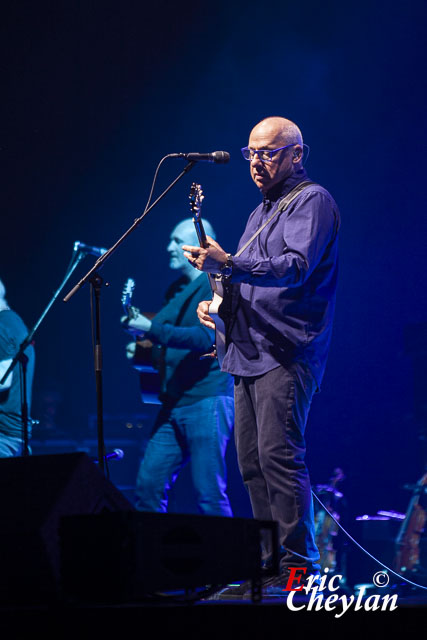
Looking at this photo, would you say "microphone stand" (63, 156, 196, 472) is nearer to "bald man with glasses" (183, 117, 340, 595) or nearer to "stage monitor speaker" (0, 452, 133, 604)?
"bald man with glasses" (183, 117, 340, 595)

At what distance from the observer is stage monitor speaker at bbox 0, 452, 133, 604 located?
1932mm

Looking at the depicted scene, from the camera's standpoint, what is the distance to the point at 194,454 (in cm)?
450

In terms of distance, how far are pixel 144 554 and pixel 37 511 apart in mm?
357

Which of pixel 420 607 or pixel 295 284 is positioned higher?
pixel 295 284

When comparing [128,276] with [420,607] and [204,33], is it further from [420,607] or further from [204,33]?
[420,607]

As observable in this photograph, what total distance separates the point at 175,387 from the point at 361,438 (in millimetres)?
1618

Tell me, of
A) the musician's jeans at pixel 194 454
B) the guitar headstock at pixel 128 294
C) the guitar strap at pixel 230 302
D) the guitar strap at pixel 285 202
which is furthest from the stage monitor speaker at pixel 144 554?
the guitar headstock at pixel 128 294

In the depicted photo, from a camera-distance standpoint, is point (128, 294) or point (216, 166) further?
point (216, 166)

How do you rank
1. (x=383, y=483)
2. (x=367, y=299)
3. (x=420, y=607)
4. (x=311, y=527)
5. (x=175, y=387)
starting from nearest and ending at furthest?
1. (x=420, y=607)
2. (x=311, y=527)
3. (x=175, y=387)
4. (x=383, y=483)
5. (x=367, y=299)

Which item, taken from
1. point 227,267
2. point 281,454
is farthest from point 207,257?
point 281,454

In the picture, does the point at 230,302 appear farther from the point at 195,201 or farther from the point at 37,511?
the point at 37,511

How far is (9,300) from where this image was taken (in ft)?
22.1

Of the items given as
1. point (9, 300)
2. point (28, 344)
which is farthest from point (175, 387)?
point (9, 300)

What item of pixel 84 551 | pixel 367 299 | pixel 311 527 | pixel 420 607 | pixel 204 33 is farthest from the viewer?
pixel 204 33
